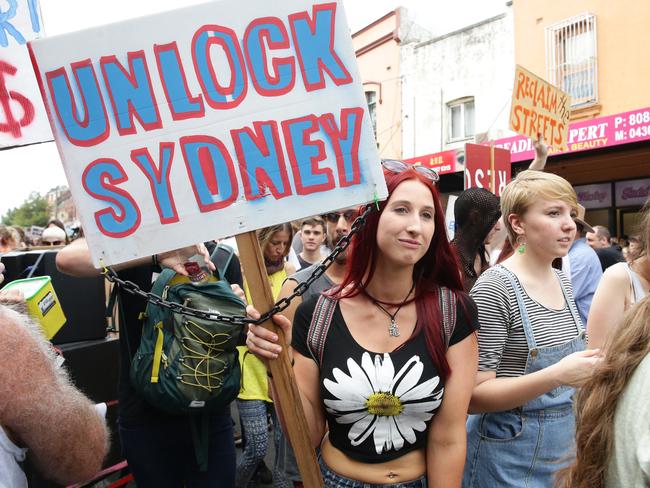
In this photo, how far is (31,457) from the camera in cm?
146

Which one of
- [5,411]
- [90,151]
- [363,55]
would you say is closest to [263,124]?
[90,151]

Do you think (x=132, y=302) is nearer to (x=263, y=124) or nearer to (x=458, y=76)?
(x=263, y=124)

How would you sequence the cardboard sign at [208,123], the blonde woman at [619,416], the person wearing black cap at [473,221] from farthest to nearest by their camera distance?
the person wearing black cap at [473,221]
the cardboard sign at [208,123]
the blonde woman at [619,416]

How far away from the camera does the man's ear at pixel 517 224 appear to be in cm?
234

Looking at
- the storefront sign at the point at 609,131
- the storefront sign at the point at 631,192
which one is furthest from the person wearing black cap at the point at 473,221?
the storefront sign at the point at 631,192

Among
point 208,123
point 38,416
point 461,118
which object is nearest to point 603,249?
point 208,123

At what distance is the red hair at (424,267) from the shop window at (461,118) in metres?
A: 12.6

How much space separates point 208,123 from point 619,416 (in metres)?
1.26

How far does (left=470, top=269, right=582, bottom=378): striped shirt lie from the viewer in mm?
1964

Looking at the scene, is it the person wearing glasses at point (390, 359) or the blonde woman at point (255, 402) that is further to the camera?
the blonde woman at point (255, 402)

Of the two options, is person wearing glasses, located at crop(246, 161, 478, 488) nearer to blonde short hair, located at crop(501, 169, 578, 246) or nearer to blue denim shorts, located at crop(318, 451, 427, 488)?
blue denim shorts, located at crop(318, 451, 427, 488)

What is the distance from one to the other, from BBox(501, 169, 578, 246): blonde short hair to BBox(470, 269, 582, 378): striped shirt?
0.42 m

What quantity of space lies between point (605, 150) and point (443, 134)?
556cm

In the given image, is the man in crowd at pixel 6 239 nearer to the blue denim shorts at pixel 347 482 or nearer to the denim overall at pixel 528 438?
the blue denim shorts at pixel 347 482
